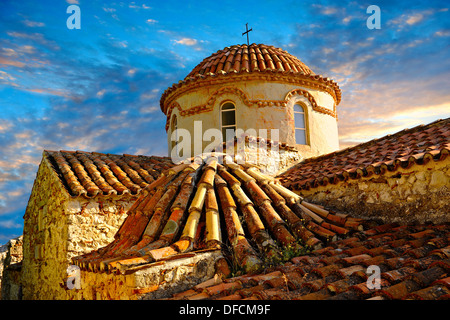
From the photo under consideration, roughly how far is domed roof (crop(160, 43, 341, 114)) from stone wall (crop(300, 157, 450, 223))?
5100 millimetres

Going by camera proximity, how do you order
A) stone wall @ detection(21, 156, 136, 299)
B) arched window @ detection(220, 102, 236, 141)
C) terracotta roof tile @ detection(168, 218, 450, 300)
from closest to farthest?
terracotta roof tile @ detection(168, 218, 450, 300) → stone wall @ detection(21, 156, 136, 299) → arched window @ detection(220, 102, 236, 141)

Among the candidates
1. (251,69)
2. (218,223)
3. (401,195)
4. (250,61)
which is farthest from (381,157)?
(250,61)

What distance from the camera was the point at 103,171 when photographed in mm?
9344

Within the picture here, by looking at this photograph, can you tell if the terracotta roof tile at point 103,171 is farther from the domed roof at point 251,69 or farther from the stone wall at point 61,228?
the domed roof at point 251,69

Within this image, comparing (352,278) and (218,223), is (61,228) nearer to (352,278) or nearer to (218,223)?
(218,223)

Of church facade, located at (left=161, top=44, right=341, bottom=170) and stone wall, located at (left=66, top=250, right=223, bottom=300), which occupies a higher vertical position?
church facade, located at (left=161, top=44, right=341, bottom=170)

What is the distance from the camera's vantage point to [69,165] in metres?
9.44

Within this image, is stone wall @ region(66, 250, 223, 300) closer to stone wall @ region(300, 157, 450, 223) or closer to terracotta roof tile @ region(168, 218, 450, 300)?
terracotta roof tile @ region(168, 218, 450, 300)

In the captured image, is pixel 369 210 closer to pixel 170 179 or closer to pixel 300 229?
pixel 300 229

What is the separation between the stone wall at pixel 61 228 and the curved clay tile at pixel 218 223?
225 centimetres

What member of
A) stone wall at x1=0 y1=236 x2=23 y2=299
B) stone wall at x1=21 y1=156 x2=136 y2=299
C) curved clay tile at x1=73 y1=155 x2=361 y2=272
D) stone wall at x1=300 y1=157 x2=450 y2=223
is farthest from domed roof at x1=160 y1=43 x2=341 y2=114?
stone wall at x1=0 y1=236 x2=23 y2=299

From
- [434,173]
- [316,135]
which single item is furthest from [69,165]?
[434,173]

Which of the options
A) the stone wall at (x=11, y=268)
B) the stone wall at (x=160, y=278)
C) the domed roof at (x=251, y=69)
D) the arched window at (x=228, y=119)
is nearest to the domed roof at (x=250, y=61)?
the domed roof at (x=251, y=69)

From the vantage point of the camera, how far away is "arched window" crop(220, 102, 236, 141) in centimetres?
1059
